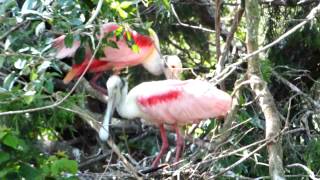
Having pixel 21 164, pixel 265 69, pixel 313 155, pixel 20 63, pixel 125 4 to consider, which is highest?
pixel 125 4

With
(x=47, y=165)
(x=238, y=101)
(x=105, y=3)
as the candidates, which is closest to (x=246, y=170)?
(x=238, y=101)

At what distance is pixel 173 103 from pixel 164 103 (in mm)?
64

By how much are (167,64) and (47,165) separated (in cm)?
141

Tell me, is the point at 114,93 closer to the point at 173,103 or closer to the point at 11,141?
the point at 173,103

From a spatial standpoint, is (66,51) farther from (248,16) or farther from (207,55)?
(248,16)

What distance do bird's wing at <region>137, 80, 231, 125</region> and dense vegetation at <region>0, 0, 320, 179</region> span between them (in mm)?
144

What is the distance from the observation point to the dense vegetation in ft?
13.5

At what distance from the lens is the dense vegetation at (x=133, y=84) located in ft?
13.5

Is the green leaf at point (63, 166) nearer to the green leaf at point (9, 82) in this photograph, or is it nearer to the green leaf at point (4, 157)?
the green leaf at point (4, 157)

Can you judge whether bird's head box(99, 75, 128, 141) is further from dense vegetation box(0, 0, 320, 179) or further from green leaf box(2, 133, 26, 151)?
Answer: green leaf box(2, 133, 26, 151)

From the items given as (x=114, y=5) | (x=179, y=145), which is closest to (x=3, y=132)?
(x=114, y=5)

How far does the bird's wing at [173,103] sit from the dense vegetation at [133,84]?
14 centimetres

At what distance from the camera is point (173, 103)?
543cm

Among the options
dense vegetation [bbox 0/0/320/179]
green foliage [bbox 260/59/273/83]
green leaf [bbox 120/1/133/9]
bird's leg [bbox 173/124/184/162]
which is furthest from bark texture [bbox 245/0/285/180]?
bird's leg [bbox 173/124/184/162]
